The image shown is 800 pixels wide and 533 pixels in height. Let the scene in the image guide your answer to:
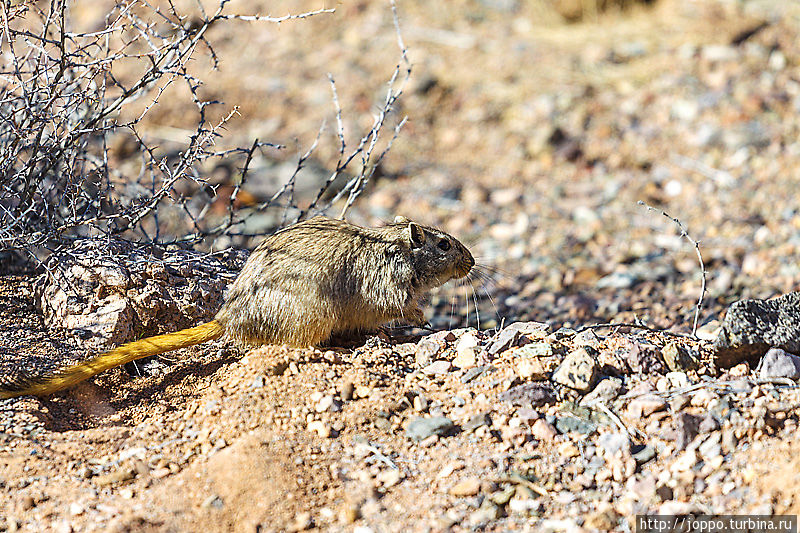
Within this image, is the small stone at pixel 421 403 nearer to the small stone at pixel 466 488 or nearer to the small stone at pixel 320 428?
the small stone at pixel 320 428

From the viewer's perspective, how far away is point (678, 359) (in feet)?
11.8

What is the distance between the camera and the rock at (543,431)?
3.31 m

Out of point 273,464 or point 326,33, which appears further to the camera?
point 326,33

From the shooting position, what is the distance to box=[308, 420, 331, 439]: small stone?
133 inches

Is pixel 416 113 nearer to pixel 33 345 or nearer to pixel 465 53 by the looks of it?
pixel 465 53

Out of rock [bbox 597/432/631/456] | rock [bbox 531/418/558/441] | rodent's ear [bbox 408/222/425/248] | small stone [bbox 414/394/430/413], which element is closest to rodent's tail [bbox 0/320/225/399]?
small stone [bbox 414/394/430/413]

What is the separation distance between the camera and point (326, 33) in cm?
1078

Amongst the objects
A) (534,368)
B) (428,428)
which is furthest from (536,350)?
(428,428)

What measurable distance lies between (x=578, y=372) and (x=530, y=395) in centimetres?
24

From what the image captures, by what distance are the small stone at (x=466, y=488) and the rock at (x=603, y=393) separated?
2.20ft

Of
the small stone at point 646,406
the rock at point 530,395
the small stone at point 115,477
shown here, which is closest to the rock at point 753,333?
the small stone at point 646,406

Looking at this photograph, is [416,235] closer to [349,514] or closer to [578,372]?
[578,372]

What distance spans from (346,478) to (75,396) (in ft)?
4.64

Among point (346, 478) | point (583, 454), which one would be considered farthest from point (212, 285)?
point (583, 454)
